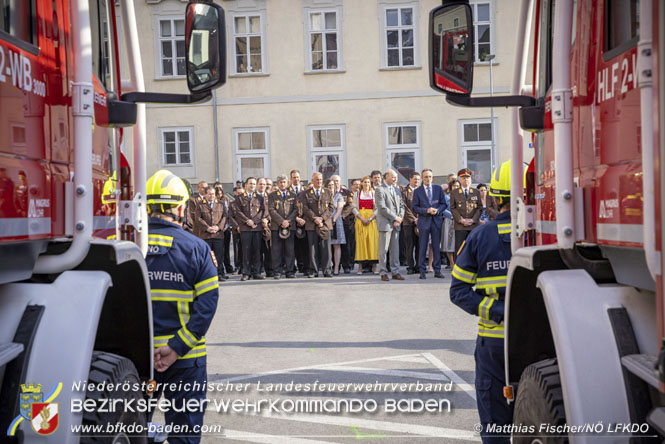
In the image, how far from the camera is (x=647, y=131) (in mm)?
2092

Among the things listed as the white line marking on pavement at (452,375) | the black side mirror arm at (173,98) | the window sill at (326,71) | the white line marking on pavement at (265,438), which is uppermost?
the window sill at (326,71)

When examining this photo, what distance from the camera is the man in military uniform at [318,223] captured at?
16.4 meters

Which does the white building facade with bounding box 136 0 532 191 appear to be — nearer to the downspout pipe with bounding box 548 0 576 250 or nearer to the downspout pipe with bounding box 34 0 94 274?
the downspout pipe with bounding box 548 0 576 250

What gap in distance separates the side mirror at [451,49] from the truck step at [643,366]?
1.25 m

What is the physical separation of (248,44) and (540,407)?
25.8 meters

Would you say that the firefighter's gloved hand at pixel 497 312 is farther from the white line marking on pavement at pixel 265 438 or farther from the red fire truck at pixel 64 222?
the red fire truck at pixel 64 222

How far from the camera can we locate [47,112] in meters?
2.76

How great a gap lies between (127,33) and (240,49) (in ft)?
78.8

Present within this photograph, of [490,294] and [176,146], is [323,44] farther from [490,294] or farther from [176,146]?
[490,294]

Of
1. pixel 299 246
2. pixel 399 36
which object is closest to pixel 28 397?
pixel 299 246

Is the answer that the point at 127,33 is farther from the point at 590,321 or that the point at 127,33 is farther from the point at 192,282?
the point at 590,321

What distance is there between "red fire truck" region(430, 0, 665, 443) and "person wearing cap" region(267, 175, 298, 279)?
13.2 meters

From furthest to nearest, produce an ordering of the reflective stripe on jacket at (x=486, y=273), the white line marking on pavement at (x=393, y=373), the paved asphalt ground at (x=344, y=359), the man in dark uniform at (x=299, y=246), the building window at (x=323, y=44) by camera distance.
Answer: the building window at (x=323, y=44), the man in dark uniform at (x=299, y=246), the white line marking on pavement at (x=393, y=373), the paved asphalt ground at (x=344, y=359), the reflective stripe on jacket at (x=486, y=273)

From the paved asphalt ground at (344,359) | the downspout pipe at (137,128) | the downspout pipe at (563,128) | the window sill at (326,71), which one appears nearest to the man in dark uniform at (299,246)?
the paved asphalt ground at (344,359)
